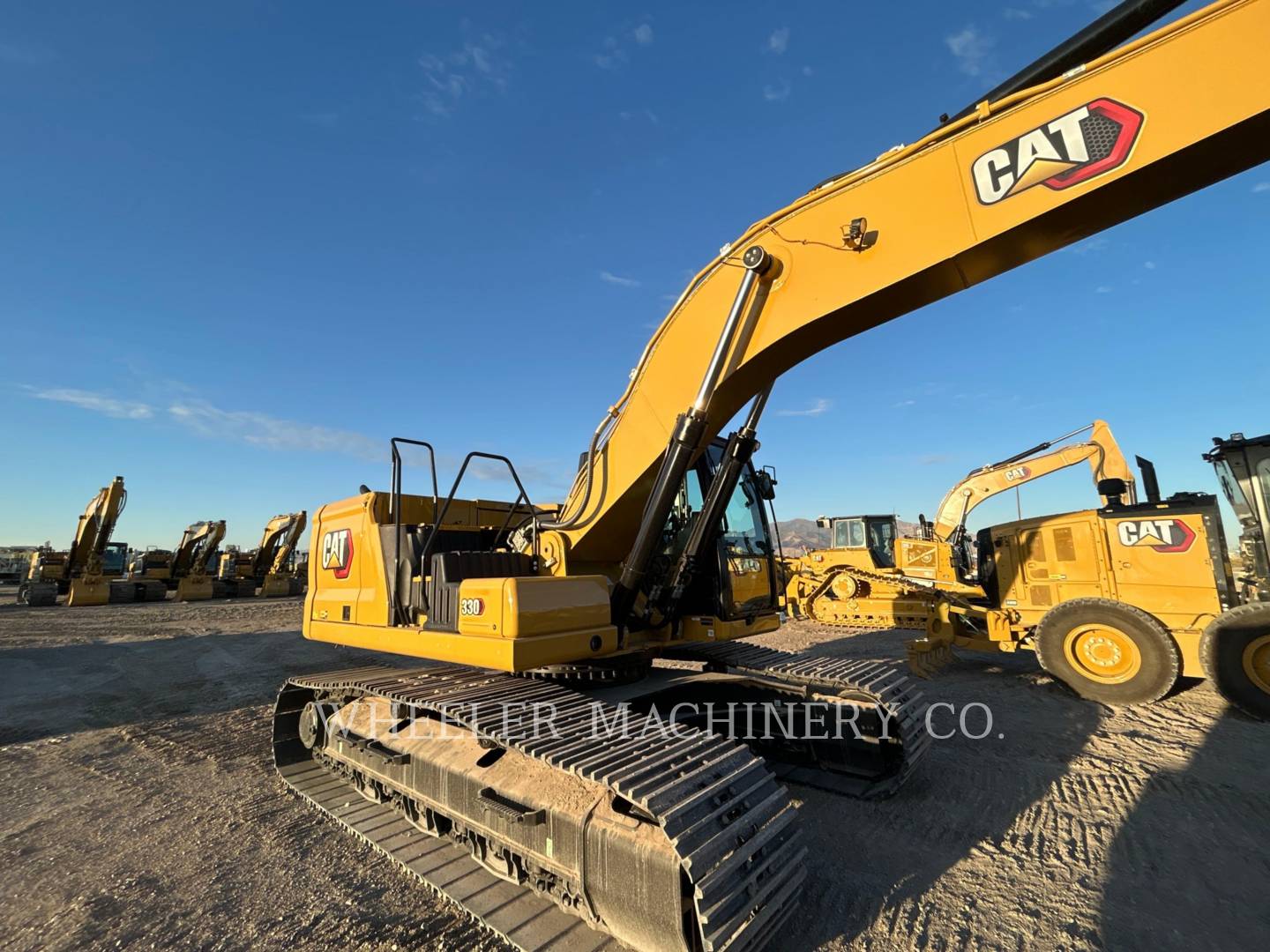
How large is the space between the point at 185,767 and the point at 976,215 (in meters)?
7.64

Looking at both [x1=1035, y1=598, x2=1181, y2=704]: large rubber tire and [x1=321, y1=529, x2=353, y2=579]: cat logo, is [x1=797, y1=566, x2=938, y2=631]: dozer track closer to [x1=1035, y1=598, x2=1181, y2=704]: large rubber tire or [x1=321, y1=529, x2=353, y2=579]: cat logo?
[x1=1035, y1=598, x2=1181, y2=704]: large rubber tire

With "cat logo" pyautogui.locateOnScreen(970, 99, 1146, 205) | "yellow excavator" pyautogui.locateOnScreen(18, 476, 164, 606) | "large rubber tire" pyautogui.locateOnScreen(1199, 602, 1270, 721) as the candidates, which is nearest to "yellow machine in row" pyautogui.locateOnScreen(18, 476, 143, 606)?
"yellow excavator" pyautogui.locateOnScreen(18, 476, 164, 606)

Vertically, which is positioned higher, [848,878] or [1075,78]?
[1075,78]

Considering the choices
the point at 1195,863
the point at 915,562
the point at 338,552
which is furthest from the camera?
the point at 915,562

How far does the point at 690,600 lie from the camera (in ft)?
16.9

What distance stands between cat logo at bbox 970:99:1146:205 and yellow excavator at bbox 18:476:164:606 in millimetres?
30844

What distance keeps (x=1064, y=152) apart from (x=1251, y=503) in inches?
300

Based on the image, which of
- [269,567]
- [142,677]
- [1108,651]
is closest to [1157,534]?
[1108,651]

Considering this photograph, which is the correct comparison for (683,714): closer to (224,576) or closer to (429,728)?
(429,728)

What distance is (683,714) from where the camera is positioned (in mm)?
5184

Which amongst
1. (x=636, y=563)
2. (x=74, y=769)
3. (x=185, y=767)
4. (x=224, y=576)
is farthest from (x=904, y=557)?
(x=224, y=576)

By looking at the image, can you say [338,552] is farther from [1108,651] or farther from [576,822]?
[1108,651]

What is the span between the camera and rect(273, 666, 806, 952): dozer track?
2.72m

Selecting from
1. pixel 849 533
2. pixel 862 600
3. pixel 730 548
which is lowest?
pixel 862 600
